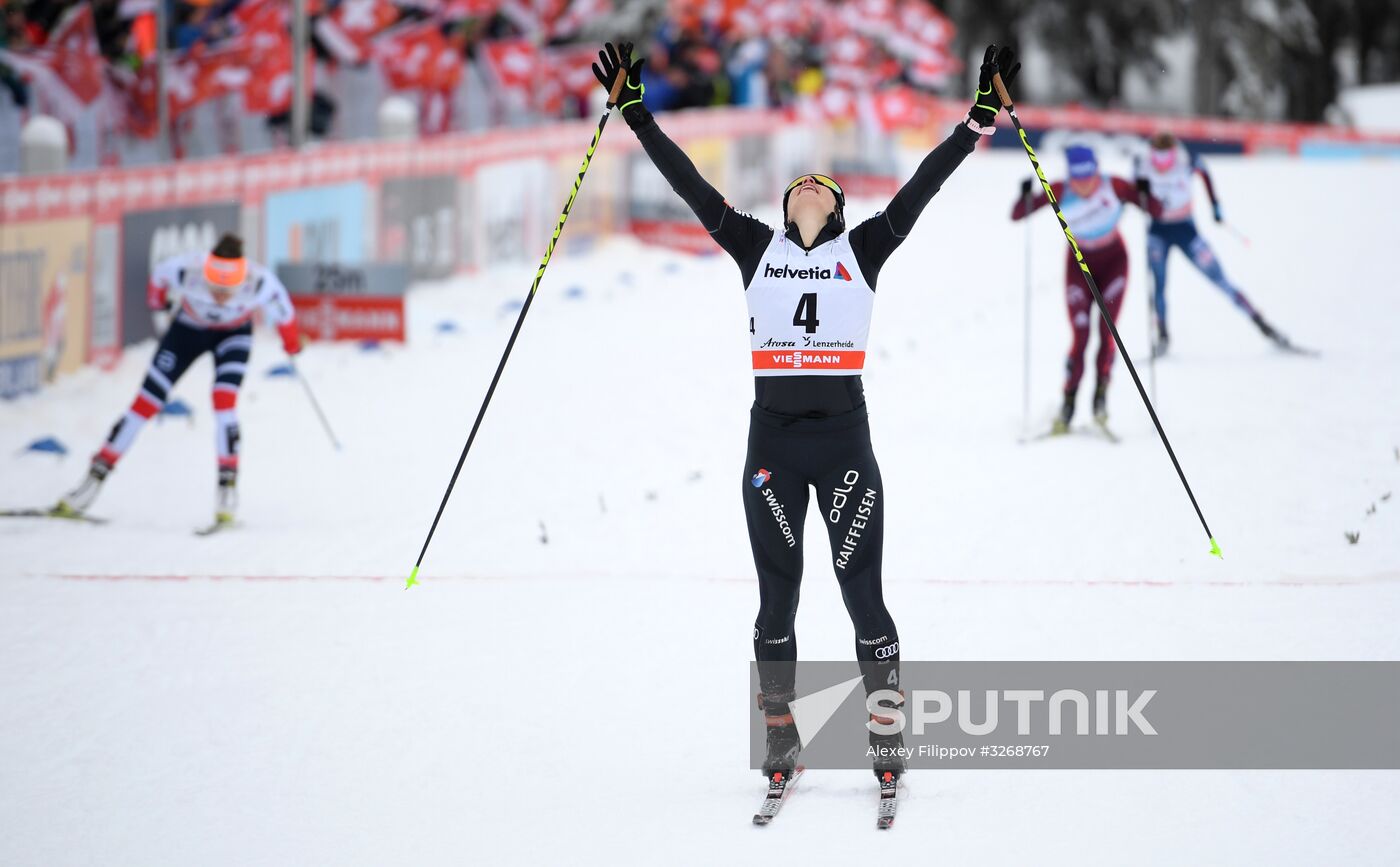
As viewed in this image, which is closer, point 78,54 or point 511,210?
point 78,54

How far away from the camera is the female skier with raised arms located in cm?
572

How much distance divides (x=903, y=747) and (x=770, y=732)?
17.9 inches

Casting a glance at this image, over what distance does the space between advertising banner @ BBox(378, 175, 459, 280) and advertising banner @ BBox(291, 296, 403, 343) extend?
2.87m

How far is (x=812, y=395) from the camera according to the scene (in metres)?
5.71

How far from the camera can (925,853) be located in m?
5.33

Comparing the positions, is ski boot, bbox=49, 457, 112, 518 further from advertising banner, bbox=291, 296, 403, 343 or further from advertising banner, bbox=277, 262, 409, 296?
advertising banner, bbox=291, 296, 403, 343

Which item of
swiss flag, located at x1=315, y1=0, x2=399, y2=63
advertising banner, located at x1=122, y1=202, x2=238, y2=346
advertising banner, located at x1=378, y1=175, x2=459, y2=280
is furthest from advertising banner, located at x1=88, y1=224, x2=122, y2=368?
swiss flag, located at x1=315, y1=0, x2=399, y2=63

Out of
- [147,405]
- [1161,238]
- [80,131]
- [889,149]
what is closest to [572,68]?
[889,149]

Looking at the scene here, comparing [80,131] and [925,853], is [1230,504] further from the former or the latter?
[80,131]

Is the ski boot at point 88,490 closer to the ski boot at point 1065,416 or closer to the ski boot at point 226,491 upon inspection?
the ski boot at point 226,491

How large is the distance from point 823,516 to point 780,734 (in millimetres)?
772

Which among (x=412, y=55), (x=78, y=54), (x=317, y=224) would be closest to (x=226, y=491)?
(x=317, y=224)

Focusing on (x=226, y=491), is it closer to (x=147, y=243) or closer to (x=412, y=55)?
(x=147, y=243)

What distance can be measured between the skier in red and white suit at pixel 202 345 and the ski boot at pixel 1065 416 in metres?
5.21
